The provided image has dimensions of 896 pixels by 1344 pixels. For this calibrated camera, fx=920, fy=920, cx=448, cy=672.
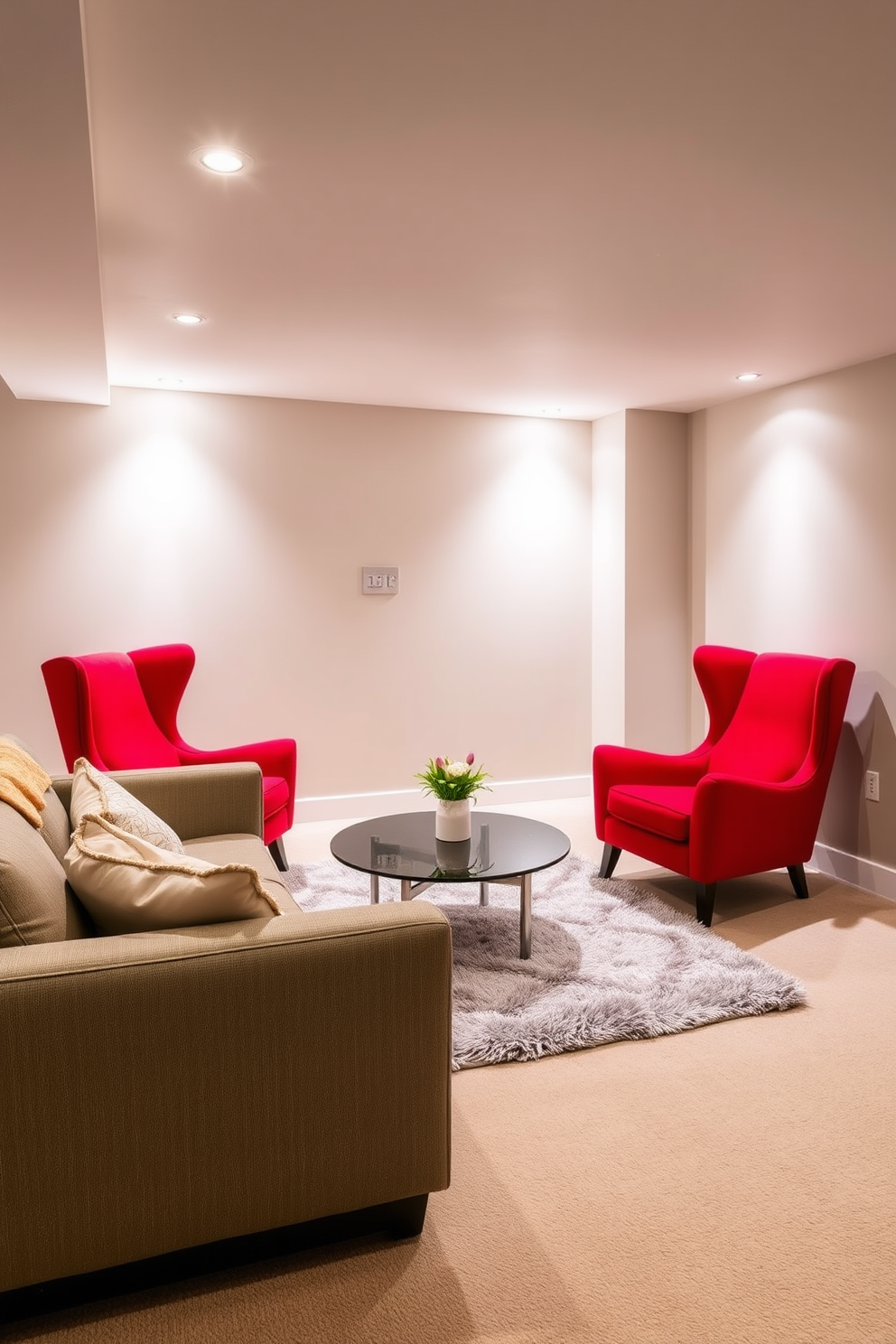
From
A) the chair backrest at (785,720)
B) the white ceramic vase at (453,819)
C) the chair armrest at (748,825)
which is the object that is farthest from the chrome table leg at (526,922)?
the chair backrest at (785,720)

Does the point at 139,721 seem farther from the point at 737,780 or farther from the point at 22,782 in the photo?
the point at 737,780

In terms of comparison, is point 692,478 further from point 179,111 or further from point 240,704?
point 179,111

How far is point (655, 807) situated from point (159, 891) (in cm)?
240

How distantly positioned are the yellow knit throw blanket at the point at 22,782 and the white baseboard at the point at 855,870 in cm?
338

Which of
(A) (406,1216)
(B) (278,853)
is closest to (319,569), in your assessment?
(B) (278,853)

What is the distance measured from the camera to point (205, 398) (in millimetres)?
4828

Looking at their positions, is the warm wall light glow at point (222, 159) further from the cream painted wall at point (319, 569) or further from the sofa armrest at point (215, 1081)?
the cream painted wall at point (319, 569)

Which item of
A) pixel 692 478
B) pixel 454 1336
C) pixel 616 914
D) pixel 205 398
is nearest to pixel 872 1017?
pixel 616 914

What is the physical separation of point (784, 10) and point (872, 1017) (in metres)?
2.63

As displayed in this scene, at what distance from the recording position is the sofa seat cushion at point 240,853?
2656 mm

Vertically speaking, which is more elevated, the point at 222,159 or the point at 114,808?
the point at 222,159

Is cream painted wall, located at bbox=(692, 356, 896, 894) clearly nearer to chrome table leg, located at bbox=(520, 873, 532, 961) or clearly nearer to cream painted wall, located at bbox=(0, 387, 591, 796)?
cream painted wall, located at bbox=(0, 387, 591, 796)

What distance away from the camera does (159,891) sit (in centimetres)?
176

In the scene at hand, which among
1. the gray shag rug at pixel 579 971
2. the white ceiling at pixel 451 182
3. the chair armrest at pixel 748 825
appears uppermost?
the white ceiling at pixel 451 182
